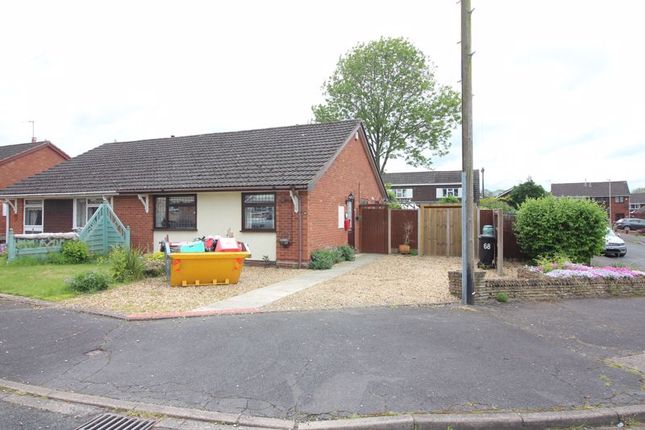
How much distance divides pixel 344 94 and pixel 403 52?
6.47m

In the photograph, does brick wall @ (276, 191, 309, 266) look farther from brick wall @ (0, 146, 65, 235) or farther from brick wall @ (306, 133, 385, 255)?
brick wall @ (0, 146, 65, 235)

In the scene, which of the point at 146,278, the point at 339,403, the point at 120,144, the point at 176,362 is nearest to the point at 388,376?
the point at 339,403

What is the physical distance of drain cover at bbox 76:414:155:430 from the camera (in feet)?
12.4

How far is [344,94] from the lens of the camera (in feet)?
135

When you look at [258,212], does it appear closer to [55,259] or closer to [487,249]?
[55,259]

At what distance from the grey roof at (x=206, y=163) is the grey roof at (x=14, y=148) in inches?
437

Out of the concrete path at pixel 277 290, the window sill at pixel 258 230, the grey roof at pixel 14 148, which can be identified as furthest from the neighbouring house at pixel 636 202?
the grey roof at pixel 14 148

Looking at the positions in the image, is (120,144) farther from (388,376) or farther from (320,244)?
(388,376)

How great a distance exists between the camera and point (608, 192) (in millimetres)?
79188

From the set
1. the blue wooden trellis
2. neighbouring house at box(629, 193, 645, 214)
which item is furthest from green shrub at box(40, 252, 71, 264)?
neighbouring house at box(629, 193, 645, 214)

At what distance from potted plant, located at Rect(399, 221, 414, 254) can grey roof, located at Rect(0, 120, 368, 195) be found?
15.3 feet

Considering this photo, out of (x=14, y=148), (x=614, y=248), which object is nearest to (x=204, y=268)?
(x=614, y=248)

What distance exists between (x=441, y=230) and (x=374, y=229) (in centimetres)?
290

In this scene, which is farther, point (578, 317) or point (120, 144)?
point (120, 144)
